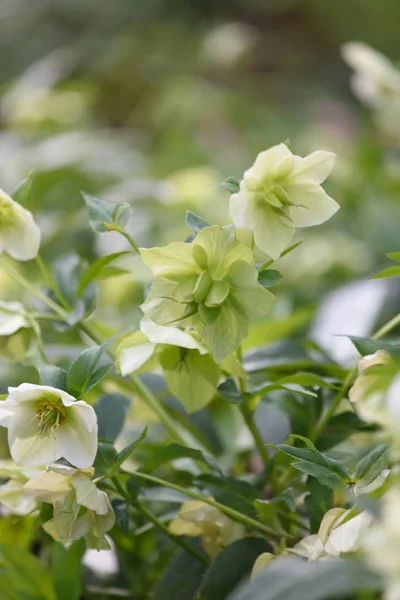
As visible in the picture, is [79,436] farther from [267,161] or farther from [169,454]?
[267,161]

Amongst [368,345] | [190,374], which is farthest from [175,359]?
[368,345]

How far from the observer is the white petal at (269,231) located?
40 cm

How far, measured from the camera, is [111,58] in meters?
2.31

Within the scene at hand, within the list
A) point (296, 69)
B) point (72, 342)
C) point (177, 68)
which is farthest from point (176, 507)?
point (296, 69)

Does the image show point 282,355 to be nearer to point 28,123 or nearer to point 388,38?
point 28,123

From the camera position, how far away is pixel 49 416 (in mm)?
393

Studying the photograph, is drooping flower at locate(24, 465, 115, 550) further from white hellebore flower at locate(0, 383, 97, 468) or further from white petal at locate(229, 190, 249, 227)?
white petal at locate(229, 190, 249, 227)

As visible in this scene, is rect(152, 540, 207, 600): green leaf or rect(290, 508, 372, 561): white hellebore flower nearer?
rect(290, 508, 372, 561): white hellebore flower

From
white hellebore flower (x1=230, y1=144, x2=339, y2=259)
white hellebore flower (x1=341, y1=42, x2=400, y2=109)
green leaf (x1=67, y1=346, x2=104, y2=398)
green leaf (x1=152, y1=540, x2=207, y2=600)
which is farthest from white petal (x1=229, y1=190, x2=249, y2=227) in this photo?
white hellebore flower (x1=341, y1=42, x2=400, y2=109)

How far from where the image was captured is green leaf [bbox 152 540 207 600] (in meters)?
0.46

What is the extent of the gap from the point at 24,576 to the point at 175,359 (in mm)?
172

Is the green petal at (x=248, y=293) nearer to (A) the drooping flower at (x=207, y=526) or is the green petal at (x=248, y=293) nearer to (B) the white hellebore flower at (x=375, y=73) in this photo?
(A) the drooping flower at (x=207, y=526)

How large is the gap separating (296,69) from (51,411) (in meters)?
2.47

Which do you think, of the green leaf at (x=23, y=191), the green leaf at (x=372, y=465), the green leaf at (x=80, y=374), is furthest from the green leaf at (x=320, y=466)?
the green leaf at (x=23, y=191)
